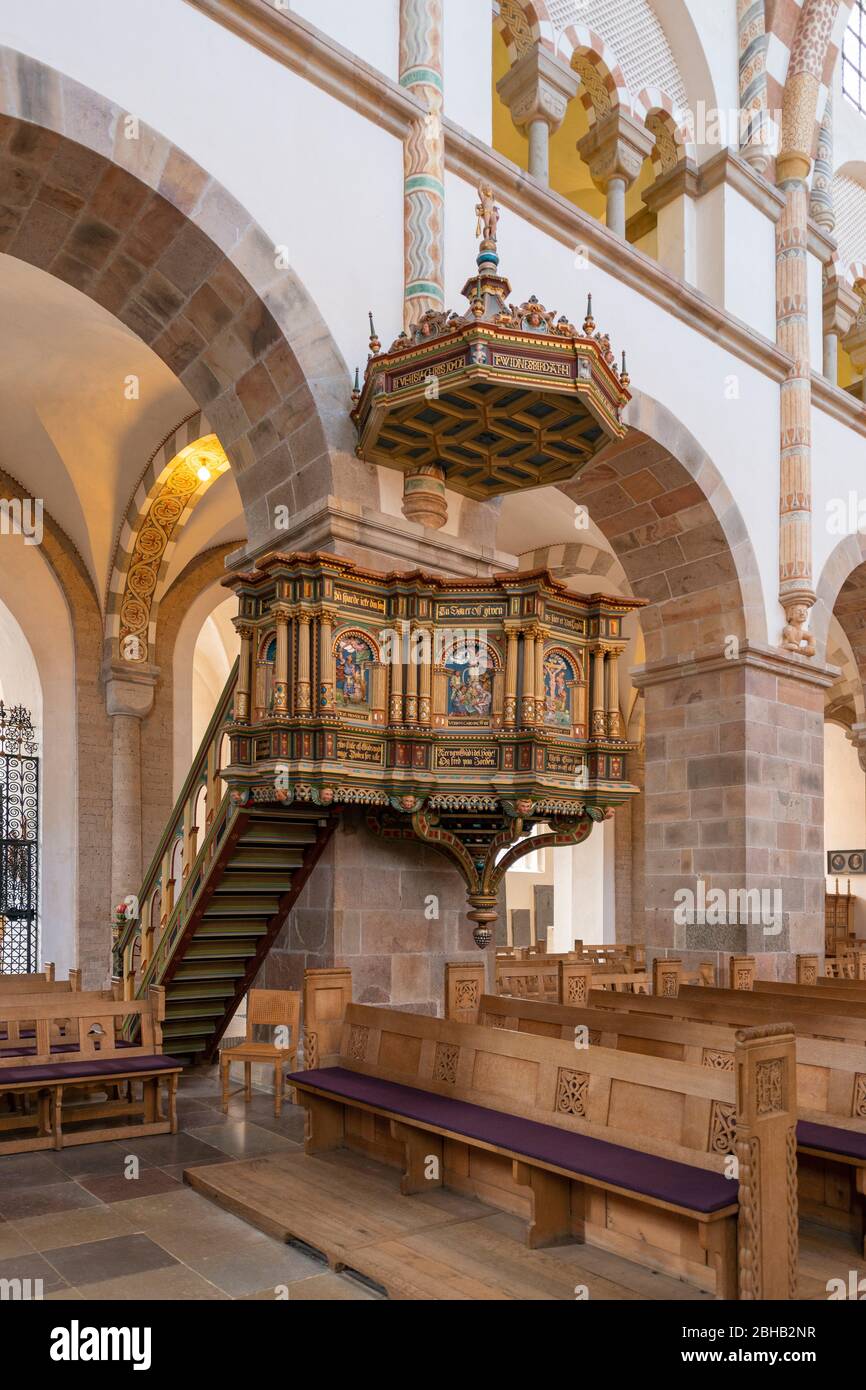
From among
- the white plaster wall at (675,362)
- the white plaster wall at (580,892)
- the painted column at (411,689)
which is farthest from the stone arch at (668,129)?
the white plaster wall at (580,892)

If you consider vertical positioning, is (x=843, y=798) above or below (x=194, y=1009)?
above

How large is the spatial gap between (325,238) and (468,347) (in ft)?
5.70

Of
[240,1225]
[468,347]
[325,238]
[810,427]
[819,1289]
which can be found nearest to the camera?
[819,1289]

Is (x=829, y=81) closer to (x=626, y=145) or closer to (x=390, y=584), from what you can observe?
(x=626, y=145)

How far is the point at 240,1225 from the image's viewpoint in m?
4.22

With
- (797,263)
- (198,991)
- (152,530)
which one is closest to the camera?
(198,991)

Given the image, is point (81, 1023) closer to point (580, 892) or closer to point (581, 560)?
point (581, 560)

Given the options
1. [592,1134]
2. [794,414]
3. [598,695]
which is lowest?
[592,1134]

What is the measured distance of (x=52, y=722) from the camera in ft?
40.9

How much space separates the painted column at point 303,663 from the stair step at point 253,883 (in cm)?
132

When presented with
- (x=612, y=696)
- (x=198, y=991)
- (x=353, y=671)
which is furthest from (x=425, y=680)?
(x=198, y=991)

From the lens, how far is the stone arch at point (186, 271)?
5645mm

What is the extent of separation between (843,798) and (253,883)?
17230mm
